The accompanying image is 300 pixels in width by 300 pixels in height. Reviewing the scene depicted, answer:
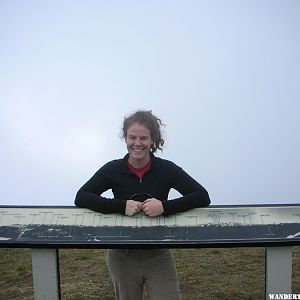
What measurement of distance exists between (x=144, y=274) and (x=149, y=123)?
0.89 meters

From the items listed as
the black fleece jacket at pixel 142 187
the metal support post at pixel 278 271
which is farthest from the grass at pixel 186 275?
the black fleece jacket at pixel 142 187

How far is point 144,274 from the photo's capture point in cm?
256

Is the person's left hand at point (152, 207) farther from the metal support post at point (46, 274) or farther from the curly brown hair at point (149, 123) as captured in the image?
the metal support post at point (46, 274)

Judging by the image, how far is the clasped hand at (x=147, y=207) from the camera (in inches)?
99.3

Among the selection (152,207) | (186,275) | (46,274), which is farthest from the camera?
(186,275)

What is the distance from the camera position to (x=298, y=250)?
5.95 m

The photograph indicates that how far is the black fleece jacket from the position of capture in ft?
8.43

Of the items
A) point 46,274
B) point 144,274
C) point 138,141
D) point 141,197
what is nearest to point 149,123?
point 138,141

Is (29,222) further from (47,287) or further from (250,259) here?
(250,259)

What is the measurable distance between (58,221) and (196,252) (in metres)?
3.59

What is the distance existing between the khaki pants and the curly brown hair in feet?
2.12

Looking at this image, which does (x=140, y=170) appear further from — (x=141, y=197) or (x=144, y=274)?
(x=144, y=274)

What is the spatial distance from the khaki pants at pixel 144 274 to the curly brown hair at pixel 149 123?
645 mm

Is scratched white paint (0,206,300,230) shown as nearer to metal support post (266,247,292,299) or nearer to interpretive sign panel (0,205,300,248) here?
interpretive sign panel (0,205,300,248)
